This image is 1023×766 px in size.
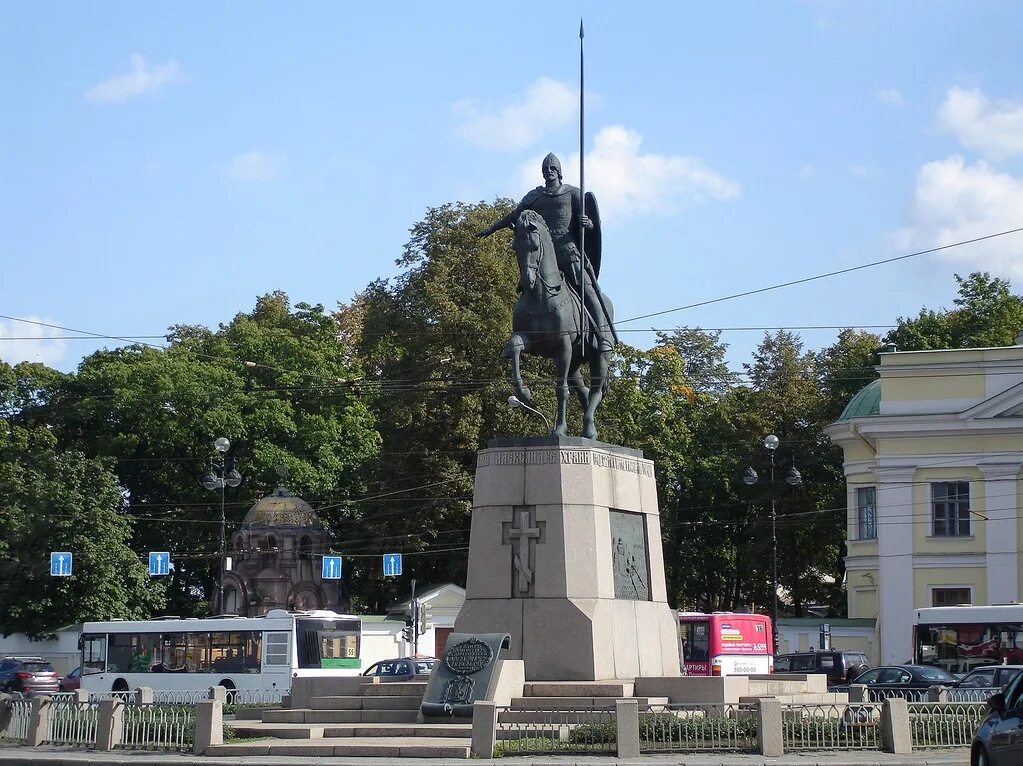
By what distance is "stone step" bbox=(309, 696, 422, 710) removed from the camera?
24.5 metres

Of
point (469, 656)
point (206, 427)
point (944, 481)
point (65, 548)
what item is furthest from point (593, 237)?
point (206, 427)

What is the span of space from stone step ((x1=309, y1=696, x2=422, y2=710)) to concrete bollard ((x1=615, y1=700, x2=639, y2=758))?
4718mm

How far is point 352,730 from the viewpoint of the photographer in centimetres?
2291

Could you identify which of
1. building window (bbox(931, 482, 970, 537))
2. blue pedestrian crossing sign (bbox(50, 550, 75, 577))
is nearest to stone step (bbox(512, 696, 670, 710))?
blue pedestrian crossing sign (bbox(50, 550, 75, 577))

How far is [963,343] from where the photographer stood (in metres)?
68.7

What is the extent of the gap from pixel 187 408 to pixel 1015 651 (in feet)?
121

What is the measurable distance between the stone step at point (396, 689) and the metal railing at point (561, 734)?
326 centimetres

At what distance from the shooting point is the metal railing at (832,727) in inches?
852

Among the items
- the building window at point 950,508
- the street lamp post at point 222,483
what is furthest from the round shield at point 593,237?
the building window at point 950,508

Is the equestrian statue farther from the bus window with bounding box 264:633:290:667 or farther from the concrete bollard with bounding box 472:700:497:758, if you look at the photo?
the bus window with bounding box 264:633:290:667

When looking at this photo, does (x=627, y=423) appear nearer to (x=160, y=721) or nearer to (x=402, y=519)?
(x=402, y=519)

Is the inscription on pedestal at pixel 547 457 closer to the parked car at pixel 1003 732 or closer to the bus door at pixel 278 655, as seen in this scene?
the parked car at pixel 1003 732

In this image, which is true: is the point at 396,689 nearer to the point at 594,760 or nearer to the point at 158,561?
the point at 594,760

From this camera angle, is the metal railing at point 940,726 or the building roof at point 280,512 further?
the building roof at point 280,512
